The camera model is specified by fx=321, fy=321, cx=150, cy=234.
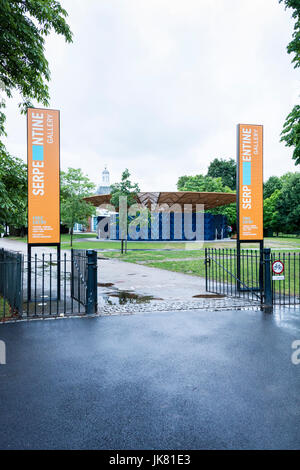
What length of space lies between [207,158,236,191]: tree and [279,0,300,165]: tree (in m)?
68.8

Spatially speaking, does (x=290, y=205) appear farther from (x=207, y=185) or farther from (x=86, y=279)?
(x=86, y=279)

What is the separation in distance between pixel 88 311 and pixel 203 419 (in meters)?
4.81

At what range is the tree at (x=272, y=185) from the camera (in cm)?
7319

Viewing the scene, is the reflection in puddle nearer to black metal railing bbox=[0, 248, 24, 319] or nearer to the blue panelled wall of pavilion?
black metal railing bbox=[0, 248, 24, 319]

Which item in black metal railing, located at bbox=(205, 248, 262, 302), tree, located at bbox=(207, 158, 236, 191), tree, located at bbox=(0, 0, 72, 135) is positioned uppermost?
tree, located at bbox=(207, 158, 236, 191)

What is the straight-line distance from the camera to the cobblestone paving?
8.16 metres

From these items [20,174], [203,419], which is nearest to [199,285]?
[20,174]

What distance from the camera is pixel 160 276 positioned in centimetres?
1452

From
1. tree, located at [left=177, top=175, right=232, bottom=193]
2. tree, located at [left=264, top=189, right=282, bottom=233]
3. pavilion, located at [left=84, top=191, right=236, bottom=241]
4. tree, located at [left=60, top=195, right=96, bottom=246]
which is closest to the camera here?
tree, located at [left=60, top=195, right=96, bottom=246]

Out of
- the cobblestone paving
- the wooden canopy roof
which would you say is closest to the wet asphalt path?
the cobblestone paving

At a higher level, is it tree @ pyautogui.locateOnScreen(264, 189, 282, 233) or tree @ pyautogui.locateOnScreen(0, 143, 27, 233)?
tree @ pyautogui.locateOnScreen(264, 189, 282, 233)

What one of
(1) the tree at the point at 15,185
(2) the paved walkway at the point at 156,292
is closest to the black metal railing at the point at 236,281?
(2) the paved walkway at the point at 156,292
